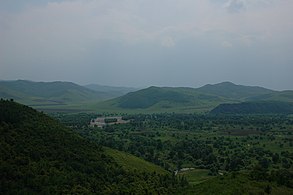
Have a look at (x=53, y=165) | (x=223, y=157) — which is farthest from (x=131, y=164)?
(x=223, y=157)

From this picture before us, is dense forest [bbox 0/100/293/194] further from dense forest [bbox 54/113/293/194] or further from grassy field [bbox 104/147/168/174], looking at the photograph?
dense forest [bbox 54/113/293/194]

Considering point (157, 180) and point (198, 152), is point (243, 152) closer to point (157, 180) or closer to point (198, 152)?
point (198, 152)

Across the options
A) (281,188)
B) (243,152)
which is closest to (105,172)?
(281,188)

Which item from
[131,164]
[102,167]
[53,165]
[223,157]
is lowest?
[223,157]

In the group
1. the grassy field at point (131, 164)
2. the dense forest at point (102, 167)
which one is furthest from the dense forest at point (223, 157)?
the grassy field at point (131, 164)

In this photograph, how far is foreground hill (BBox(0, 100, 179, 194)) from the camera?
70.3 m

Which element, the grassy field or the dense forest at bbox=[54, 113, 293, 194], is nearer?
the dense forest at bbox=[54, 113, 293, 194]

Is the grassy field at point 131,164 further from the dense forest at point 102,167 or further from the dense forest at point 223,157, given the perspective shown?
the dense forest at point 223,157

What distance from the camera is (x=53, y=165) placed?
77812mm

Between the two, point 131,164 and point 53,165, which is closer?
point 53,165

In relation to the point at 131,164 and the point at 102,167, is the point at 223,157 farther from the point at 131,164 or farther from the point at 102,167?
the point at 102,167

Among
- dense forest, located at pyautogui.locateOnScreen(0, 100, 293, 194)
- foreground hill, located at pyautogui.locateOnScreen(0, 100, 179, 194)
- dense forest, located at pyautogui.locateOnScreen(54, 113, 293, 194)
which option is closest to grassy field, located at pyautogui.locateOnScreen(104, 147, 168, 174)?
dense forest, located at pyautogui.locateOnScreen(0, 100, 293, 194)

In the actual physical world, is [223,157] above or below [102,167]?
below

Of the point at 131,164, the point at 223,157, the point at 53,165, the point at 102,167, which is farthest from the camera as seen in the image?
the point at 223,157
